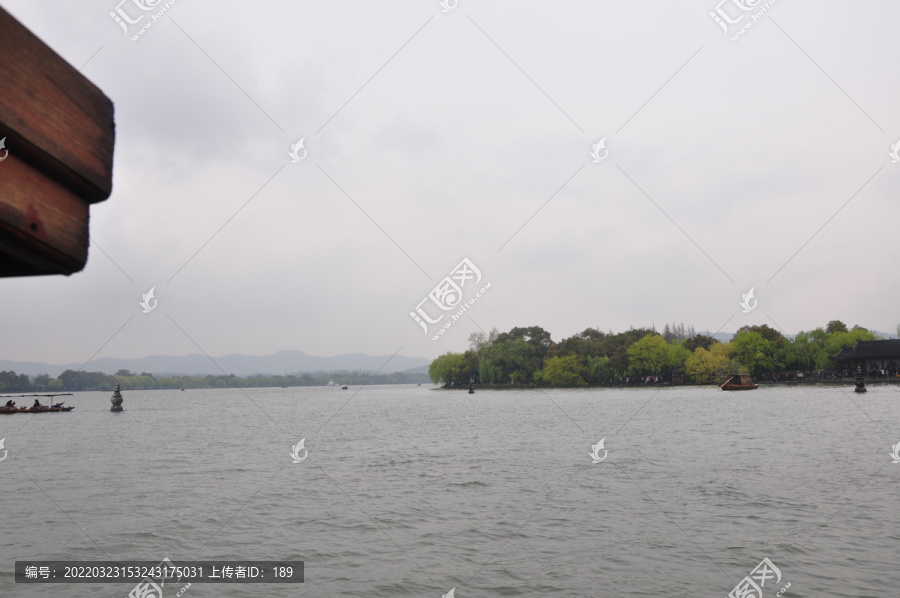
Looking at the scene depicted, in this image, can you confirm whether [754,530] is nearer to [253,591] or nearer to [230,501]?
[253,591]

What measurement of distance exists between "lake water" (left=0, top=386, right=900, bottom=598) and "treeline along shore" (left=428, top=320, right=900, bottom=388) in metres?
88.6

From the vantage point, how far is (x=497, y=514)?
14.6 meters

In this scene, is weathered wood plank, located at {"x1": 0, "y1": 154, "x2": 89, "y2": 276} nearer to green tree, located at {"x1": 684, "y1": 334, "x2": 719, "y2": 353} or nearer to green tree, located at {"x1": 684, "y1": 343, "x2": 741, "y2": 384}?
green tree, located at {"x1": 684, "y1": 343, "x2": 741, "y2": 384}

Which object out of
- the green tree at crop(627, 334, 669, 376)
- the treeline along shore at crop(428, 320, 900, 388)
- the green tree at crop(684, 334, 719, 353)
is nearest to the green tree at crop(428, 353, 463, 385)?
the treeline along shore at crop(428, 320, 900, 388)

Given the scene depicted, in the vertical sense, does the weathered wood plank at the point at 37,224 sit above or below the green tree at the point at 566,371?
above

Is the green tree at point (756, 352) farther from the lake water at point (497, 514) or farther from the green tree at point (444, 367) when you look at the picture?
the lake water at point (497, 514)

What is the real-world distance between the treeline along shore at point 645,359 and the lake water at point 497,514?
8864 centimetres

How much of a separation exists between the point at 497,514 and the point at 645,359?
361ft

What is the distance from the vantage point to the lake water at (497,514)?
1038 cm

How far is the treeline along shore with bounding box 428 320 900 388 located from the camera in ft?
354

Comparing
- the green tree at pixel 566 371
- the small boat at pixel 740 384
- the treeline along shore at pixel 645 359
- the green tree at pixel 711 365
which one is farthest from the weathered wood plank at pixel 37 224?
the green tree at pixel 566 371

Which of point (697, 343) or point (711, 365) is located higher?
point (697, 343)

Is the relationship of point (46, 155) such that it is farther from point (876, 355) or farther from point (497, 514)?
Answer: point (876, 355)

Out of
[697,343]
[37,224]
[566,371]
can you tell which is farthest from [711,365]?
[37,224]
